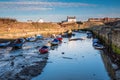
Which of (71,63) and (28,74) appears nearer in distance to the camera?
(28,74)

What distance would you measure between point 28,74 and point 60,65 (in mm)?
7190

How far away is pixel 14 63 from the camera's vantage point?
34.7 m

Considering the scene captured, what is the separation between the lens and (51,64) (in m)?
34.5

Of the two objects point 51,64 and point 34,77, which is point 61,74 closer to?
point 34,77

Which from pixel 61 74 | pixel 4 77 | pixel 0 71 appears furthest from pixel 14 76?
pixel 61 74

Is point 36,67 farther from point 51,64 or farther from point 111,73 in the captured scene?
point 111,73

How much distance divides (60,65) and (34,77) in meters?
8.10

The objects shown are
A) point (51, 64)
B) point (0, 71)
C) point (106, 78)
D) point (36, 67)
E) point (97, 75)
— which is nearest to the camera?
point (106, 78)

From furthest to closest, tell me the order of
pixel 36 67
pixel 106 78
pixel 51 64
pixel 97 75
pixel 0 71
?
pixel 51 64
pixel 36 67
pixel 0 71
pixel 97 75
pixel 106 78

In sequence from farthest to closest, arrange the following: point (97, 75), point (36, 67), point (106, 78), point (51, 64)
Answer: point (51, 64) → point (36, 67) → point (97, 75) → point (106, 78)

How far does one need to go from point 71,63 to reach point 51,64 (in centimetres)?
296

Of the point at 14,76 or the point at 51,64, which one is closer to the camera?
the point at 14,76

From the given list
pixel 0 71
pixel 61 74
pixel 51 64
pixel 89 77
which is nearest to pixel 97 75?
pixel 89 77

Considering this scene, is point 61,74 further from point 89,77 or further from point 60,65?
point 60,65
